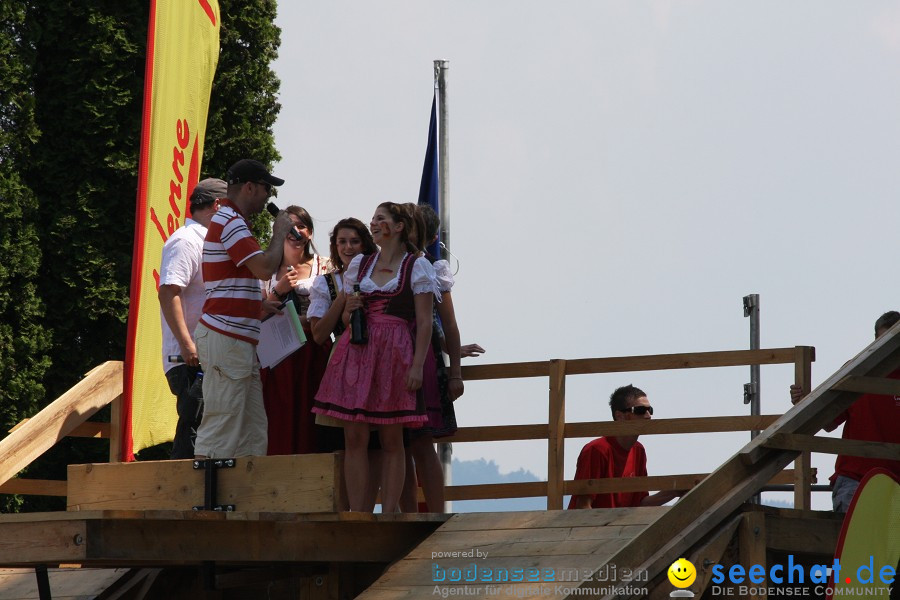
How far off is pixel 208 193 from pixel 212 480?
1.79 meters

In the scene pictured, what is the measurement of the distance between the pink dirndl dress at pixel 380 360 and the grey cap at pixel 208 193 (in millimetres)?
795

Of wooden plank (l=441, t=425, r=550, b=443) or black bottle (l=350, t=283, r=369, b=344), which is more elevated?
black bottle (l=350, t=283, r=369, b=344)

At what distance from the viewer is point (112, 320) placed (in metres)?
14.6

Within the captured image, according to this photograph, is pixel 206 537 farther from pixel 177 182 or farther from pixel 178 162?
pixel 178 162

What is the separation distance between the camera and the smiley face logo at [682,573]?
18.5 ft

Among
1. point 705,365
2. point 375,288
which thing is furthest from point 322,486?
point 705,365

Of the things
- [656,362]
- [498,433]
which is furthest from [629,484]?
[498,433]

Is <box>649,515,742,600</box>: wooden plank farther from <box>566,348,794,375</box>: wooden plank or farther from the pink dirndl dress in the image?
<box>566,348,794,375</box>: wooden plank

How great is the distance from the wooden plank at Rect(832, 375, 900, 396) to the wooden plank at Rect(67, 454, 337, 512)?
219 cm

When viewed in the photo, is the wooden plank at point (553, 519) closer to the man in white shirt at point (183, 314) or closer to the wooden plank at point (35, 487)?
the man in white shirt at point (183, 314)

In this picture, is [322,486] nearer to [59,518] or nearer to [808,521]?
[59,518]

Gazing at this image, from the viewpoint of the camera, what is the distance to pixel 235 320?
6.75 metres

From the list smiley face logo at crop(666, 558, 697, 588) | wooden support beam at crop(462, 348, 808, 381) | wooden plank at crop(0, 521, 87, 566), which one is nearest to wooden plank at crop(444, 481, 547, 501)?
wooden support beam at crop(462, 348, 808, 381)

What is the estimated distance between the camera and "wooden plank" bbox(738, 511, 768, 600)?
599 cm
